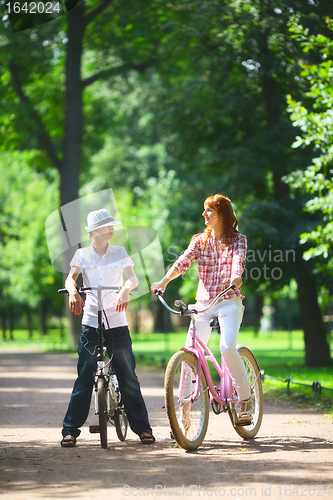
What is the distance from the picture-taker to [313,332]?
1504 cm

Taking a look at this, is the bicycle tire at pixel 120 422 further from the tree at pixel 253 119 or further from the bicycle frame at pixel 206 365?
the tree at pixel 253 119

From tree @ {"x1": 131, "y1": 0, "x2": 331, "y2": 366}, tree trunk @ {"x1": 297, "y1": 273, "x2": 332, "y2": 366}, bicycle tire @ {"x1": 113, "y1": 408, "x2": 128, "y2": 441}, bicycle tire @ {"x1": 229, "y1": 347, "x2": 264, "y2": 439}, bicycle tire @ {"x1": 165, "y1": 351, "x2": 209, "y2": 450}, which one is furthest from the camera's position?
tree trunk @ {"x1": 297, "y1": 273, "x2": 332, "y2": 366}

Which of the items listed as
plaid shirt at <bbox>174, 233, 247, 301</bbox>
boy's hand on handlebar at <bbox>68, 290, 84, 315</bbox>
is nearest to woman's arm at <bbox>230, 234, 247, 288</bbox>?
plaid shirt at <bbox>174, 233, 247, 301</bbox>

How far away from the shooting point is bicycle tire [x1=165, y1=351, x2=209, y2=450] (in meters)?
5.20

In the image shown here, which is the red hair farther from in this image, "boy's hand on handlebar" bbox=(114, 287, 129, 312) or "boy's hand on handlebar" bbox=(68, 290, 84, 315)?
"boy's hand on handlebar" bbox=(68, 290, 84, 315)

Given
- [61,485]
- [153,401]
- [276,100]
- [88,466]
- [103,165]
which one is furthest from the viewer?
[103,165]

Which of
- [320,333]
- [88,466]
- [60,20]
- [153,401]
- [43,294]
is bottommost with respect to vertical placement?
[43,294]

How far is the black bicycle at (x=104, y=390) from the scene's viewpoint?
549 centimetres

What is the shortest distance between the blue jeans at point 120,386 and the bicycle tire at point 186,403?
0.54 metres

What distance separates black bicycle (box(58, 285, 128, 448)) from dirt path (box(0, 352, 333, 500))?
0.18 metres

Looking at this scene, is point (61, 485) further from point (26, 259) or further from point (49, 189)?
point (49, 189)

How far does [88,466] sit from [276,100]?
1098cm

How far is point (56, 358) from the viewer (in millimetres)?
19422

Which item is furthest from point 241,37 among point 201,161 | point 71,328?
point 71,328
